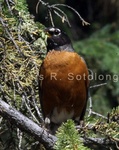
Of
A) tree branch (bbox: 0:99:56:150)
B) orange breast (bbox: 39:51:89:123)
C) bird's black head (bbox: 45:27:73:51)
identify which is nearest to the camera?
tree branch (bbox: 0:99:56:150)

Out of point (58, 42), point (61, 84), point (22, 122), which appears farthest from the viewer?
point (58, 42)

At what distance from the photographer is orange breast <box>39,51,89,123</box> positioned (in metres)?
3.34

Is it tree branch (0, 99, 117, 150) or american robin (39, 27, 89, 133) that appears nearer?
tree branch (0, 99, 117, 150)

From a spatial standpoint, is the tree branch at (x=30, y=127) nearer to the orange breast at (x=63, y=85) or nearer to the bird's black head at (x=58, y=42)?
the orange breast at (x=63, y=85)

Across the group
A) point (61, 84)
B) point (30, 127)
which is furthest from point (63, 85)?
point (30, 127)

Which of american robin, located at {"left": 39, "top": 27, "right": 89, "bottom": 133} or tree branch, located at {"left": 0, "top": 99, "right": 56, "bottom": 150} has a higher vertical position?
tree branch, located at {"left": 0, "top": 99, "right": 56, "bottom": 150}

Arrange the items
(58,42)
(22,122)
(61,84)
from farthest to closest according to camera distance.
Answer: (58,42) → (61,84) → (22,122)

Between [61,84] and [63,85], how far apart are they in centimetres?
2

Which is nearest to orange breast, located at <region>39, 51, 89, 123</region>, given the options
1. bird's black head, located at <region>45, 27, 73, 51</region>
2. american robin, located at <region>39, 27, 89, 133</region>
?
american robin, located at <region>39, 27, 89, 133</region>

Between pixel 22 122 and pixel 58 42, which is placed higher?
pixel 22 122

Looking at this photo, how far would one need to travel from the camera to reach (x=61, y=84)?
10.9 feet

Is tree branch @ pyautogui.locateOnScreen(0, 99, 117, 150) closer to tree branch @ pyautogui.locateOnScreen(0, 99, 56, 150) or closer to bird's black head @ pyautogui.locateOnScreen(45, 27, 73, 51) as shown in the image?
tree branch @ pyautogui.locateOnScreen(0, 99, 56, 150)

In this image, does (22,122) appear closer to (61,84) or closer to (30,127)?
(30,127)

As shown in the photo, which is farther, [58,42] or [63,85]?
[58,42]
